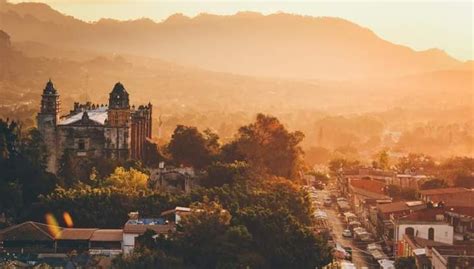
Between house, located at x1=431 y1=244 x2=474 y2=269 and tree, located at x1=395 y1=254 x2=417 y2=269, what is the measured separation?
0.88 meters

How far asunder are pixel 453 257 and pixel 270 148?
16.7m

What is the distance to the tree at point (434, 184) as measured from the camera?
45.6m

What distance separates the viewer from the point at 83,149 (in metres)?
40.9

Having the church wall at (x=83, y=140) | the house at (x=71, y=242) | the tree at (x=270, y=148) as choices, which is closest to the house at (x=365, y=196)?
the tree at (x=270, y=148)

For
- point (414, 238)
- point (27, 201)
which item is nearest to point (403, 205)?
point (414, 238)

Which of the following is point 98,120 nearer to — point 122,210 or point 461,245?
point 122,210

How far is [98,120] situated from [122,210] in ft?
40.4

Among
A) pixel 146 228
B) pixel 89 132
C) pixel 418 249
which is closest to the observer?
pixel 146 228

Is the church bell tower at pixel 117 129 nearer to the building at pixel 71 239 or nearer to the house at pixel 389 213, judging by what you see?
the house at pixel 389 213

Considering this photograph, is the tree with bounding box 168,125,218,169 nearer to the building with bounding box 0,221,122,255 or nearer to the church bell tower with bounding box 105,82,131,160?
the church bell tower with bounding box 105,82,131,160

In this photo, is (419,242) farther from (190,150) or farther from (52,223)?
(190,150)

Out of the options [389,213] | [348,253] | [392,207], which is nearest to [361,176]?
[392,207]

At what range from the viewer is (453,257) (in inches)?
1072

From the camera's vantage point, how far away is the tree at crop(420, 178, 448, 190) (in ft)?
149
